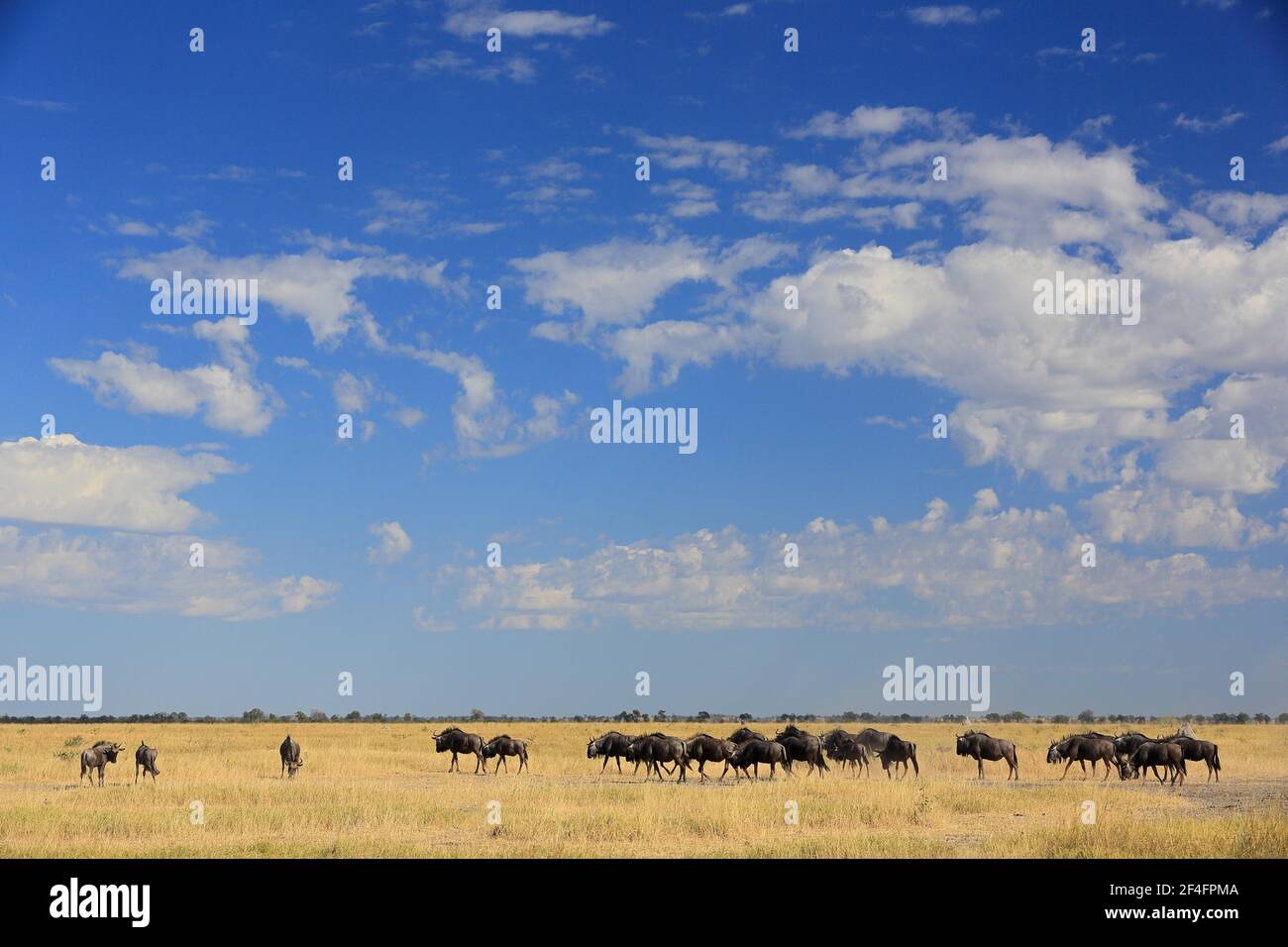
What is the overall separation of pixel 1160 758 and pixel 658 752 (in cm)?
1580

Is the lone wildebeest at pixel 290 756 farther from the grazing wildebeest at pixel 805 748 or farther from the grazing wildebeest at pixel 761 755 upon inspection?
the grazing wildebeest at pixel 805 748

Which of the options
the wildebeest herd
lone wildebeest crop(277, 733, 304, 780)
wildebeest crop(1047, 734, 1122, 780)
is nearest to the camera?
the wildebeest herd

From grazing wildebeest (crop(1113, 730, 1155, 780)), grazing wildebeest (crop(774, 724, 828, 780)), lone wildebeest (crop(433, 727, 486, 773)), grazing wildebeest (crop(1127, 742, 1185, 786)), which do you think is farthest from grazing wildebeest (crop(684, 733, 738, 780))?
grazing wildebeest (crop(1127, 742, 1185, 786))

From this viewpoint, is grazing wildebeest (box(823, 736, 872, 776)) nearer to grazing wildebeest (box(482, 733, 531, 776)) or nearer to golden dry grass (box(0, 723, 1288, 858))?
golden dry grass (box(0, 723, 1288, 858))

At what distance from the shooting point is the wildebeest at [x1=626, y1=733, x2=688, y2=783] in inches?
1469

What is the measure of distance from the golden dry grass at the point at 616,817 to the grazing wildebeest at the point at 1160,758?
75 cm

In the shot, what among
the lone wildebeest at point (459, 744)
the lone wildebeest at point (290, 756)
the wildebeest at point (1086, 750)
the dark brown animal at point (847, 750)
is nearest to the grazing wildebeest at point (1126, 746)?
the wildebeest at point (1086, 750)

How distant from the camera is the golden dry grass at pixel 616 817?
67.8 ft

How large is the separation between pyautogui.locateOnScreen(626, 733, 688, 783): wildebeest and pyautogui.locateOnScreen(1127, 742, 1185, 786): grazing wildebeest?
14.5 meters

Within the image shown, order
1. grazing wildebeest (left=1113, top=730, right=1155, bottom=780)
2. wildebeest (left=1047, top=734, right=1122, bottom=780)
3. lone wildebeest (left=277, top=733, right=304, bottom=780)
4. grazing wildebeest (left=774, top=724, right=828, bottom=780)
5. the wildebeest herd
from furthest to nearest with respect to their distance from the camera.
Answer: wildebeest (left=1047, top=734, right=1122, bottom=780)
grazing wildebeest (left=1113, top=730, right=1155, bottom=780)
lone wildebeest (left=277, top=733, right=304, bottom=780)
grazing wildebeest (left=774, top=724, right=828, bottom=780)
the wildebeest herd

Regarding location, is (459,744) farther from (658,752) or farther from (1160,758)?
(1160,758)

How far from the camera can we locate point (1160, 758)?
36.0 meters
